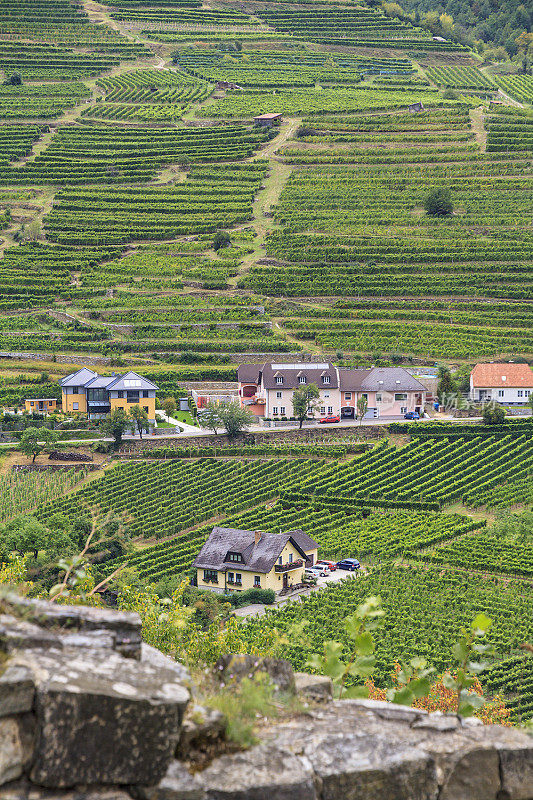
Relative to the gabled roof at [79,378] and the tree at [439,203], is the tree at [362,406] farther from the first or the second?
the tree at [439,203]

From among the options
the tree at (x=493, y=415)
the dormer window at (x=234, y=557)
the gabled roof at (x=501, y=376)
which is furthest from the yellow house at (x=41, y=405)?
the gabled roof at (x=501, y=376)

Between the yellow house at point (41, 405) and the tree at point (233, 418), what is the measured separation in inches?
453

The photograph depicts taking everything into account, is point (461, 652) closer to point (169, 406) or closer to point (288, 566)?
point (288, 566)

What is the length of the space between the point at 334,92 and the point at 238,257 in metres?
47.8

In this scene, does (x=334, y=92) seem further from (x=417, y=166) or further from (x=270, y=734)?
(x=270, y=734)

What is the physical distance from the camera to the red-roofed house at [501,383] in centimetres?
7638

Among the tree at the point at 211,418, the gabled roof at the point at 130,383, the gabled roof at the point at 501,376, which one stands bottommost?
the tree at the point at 211,418

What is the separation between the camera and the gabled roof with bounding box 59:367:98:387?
73062 mm

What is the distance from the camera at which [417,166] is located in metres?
111

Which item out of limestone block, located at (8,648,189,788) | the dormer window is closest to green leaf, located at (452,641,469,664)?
limestone block, located at (8,648,189,788)

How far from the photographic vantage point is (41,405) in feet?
238

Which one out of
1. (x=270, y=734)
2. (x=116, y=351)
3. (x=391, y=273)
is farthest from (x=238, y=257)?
(x=270, y=734)

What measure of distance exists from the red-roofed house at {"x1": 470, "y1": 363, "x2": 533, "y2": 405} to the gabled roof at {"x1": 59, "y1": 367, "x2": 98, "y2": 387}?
25.9 m

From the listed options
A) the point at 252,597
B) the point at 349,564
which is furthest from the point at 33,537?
the point at 349,564
